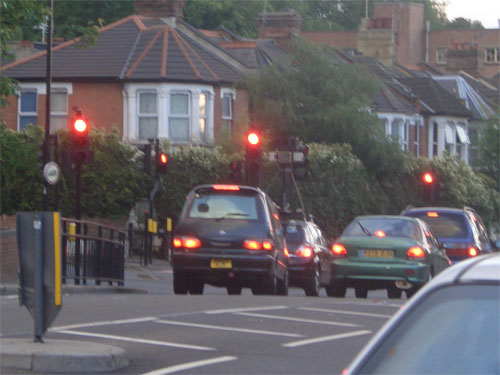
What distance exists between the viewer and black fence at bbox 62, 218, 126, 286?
19.8 meters

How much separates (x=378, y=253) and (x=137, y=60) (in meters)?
23.0

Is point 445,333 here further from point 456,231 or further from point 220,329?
point 456,231

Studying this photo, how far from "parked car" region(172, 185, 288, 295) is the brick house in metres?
20.9

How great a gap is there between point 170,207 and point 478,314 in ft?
106

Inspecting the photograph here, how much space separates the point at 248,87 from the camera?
41.0 meters

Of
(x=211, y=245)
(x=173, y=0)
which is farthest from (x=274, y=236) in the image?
(x=173, y=0)

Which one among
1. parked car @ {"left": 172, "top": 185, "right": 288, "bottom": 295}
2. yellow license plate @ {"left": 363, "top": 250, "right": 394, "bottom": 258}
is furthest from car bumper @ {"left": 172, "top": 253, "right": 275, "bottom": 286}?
yellow license plate @ {"left": 363, "top": 250, "right": 394, "bottom": 258}

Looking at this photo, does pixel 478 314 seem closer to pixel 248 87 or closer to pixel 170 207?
pixel 170 207

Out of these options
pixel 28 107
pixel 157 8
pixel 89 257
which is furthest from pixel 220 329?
pixel 157 8

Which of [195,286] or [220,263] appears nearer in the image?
[220,263]

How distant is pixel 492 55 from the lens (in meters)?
106

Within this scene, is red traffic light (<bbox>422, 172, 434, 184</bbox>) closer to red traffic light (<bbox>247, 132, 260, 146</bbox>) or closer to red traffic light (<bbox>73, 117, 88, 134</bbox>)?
red traffic light (<bbox>247, 132, 260, 146</bbox>)

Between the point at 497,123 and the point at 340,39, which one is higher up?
the point at 340,39

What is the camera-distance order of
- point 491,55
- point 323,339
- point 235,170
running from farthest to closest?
1. point 491,55
2. point 235,170
3. point 323,339
